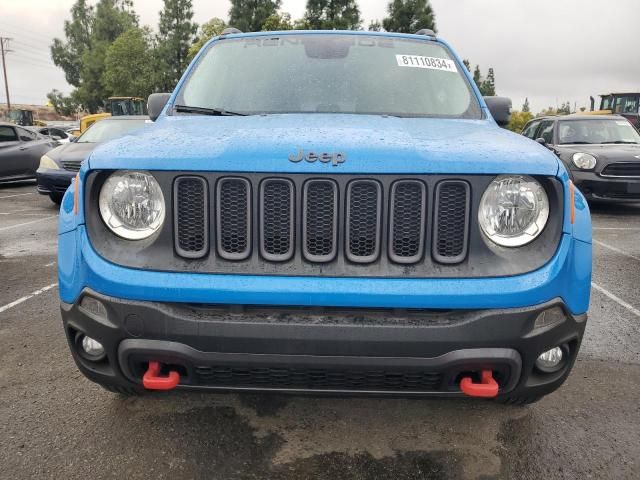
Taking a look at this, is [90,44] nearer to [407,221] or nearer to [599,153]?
[599,153]

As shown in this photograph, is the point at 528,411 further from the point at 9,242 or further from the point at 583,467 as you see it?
the point at 9,242

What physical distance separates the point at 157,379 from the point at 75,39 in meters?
78.1

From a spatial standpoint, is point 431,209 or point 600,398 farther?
point 600,398

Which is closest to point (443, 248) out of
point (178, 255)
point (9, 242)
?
point (178, 255)

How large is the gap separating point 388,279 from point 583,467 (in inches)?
48.4

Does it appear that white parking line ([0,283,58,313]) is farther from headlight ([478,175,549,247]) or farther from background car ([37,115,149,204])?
background car ([37,115,149,204])

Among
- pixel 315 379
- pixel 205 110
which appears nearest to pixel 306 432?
pixel 315 379

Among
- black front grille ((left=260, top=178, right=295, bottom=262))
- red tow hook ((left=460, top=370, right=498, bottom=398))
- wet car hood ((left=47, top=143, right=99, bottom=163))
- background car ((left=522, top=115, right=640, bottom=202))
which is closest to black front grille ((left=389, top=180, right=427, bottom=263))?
black front grille ((left=260, top=178, right=295, bottom=262))

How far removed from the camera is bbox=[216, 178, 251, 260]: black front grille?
189 centimetres

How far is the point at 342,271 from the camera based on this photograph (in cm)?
189

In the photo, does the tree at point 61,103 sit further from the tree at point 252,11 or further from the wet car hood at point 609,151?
the wet car hood at point 609,151

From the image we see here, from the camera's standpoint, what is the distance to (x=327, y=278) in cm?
187

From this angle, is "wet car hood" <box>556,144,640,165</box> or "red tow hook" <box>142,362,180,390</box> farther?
"wet car hood" <box>556,144,640,165</box>

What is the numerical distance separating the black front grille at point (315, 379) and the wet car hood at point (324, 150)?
70cm
